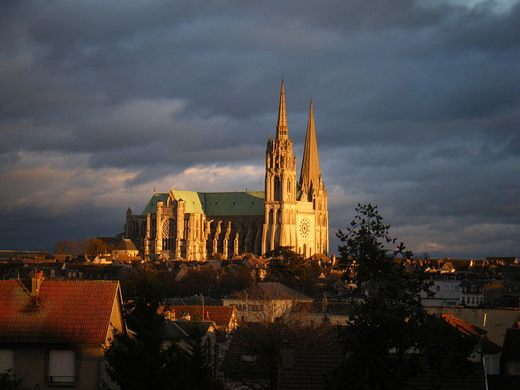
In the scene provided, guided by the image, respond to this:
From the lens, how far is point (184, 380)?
24656 mm

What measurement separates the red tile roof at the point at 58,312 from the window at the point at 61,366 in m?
0.37

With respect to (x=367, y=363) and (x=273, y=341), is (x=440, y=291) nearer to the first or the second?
(x=273, y=341)

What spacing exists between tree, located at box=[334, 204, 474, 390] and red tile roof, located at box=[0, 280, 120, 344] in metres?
6.04

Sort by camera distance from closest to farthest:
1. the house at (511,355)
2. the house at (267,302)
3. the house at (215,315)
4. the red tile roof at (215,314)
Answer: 1. the house at (511,355)
2. the house at (215,315)
3. the red tile roof at (215,314)
4. the house at (267,302)

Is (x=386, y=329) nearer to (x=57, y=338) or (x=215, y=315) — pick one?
(x=57, y=338)

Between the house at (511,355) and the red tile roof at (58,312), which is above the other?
the red tile roof at (58,312)

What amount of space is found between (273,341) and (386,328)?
1100 centimetres

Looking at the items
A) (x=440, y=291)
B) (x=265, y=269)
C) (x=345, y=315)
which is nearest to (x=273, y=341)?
(x=345, y=315)

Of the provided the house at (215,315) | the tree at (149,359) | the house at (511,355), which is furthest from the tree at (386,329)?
the house at (215,315)

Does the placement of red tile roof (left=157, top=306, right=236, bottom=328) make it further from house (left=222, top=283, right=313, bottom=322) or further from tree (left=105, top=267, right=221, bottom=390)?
tree (left=105, top=267, right=221, bottom=390)

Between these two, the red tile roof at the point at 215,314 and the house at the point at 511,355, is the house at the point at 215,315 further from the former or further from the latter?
the house at the point at 511,355

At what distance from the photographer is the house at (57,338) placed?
26.2 m

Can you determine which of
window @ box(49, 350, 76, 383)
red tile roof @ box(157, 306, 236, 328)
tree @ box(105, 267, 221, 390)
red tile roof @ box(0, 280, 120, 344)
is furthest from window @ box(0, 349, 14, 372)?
red tile roof @ box(157, 306, 236, 328)

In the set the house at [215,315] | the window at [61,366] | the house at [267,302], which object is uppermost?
the house at [267,302]
